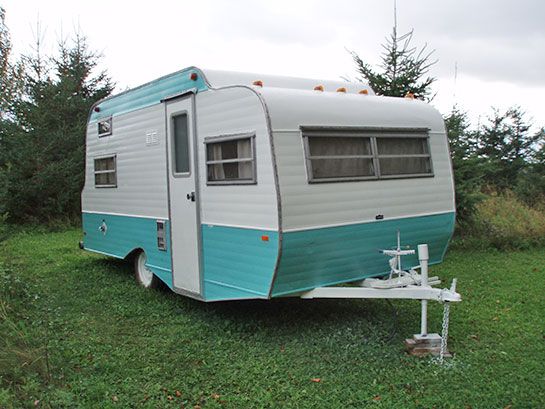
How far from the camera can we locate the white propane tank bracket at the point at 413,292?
16.3 feet

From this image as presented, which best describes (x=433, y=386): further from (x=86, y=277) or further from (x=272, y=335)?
(x=86, y=277)

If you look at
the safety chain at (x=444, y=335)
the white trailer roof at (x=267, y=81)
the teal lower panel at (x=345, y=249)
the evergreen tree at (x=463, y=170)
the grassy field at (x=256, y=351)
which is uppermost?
the white trailer roof at (x=267, y=81)

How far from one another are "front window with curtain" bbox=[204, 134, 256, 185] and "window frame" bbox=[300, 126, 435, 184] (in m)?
0.52

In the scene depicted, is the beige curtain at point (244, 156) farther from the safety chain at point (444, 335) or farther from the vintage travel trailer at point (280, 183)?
the safety chain at point (444, 335)

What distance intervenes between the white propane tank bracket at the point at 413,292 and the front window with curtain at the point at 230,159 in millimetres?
1331

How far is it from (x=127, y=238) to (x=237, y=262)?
2.91 m

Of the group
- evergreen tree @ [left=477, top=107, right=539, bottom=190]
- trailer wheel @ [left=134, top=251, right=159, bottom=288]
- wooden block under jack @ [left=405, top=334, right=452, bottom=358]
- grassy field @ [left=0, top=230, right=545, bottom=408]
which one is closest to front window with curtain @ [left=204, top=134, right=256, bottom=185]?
grassy field @ [left=0, top=230, right=545, bottom=408]

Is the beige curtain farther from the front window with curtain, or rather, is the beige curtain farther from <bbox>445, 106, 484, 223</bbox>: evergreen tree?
<bbox>445, 106, 484, 223</bbox>: evergreen tree

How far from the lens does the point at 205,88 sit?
587 cm

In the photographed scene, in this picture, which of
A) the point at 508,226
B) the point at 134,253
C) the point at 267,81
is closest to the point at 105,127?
the point at 134,253

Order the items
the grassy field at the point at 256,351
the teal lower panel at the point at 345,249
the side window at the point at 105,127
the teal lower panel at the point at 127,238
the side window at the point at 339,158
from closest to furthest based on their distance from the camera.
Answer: the grassy field at the point at 256,351
the teal lower panel at the point at 345,249
the side window at the point at 339,158
the teal lower panel at the point at 127,238
the side window at the point at 105,127

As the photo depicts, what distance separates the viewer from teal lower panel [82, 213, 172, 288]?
22.5ft

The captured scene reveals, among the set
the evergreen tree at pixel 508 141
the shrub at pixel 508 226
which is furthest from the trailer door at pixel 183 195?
the evergreen tree at pixel 508 141

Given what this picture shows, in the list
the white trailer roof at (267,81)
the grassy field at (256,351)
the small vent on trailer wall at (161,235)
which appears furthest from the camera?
the small vent on trailer wall at (161,235)
